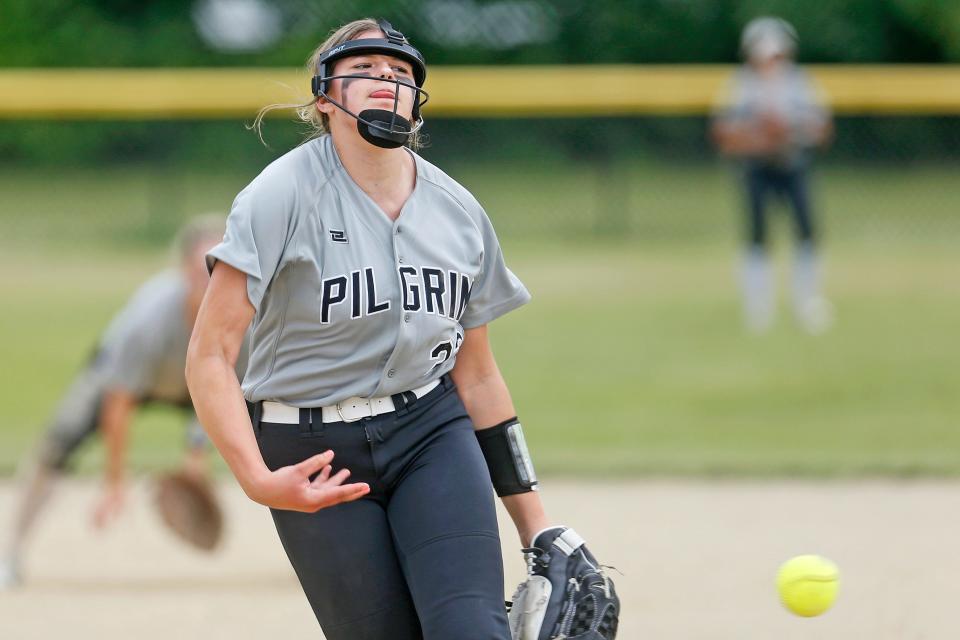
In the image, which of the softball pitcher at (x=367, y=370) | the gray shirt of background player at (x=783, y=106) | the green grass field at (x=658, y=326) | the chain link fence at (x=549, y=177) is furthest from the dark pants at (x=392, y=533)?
the chain link fence at (x=549, y=177)

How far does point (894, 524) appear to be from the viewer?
229 inches

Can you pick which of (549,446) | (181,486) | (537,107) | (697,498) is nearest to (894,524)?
(697,498)

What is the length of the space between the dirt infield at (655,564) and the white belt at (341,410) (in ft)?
5.50

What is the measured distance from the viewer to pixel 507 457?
3.28 meters

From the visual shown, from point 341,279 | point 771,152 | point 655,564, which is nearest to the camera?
point 341,279

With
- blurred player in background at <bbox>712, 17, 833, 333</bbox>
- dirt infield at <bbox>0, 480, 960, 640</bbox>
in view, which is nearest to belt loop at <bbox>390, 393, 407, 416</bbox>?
dirt infield at <bbox>0, 480, 960, 640</bbox>

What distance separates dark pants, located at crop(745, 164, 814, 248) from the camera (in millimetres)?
10758

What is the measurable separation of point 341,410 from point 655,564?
257 cm

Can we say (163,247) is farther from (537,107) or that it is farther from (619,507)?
(619,507)

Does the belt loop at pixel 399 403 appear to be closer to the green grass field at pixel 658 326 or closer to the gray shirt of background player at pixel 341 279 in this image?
the gray shirt of background player at pixel 341 279

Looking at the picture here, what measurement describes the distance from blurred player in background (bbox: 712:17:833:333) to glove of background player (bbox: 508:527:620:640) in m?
7.82

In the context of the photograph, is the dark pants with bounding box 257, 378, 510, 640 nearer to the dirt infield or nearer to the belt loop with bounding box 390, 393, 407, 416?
the belt loop with bounding box 390, 393, 407, 416

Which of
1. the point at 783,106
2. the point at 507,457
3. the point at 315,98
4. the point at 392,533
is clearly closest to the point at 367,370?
the point at 392,533

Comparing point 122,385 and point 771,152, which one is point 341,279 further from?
point 771,152
